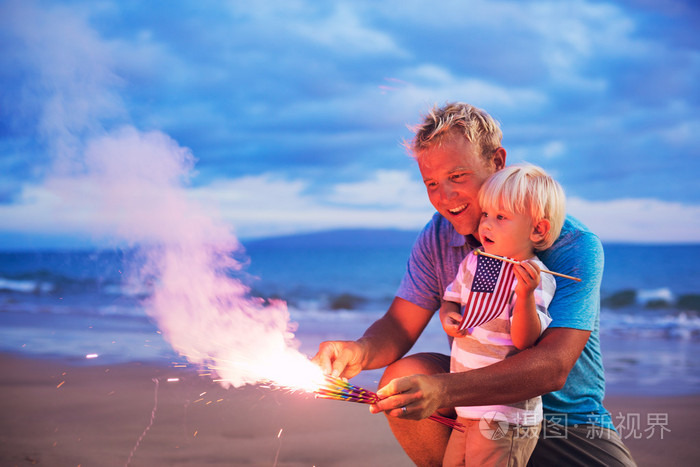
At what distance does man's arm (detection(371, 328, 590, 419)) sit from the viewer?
2301 mm

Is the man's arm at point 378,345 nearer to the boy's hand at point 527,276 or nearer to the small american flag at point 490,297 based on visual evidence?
the small american flag at point 490,297

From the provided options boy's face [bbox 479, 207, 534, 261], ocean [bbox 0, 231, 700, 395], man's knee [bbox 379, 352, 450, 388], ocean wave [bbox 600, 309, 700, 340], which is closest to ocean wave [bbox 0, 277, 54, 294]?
ocean [bbox 0, 231, 700, 395]

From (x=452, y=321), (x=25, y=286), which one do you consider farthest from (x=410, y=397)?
(x=25, y=286)

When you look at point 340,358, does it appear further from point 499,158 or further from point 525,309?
point 499,158

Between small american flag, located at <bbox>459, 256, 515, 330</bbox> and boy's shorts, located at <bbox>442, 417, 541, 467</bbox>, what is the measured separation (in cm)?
42

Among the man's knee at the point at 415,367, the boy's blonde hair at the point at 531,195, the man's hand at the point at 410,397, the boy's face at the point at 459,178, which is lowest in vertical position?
the man's hand at the point at 410,397

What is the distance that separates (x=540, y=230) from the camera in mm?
2584

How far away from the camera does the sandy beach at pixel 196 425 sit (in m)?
3.80

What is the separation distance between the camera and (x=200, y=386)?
5.39 metres

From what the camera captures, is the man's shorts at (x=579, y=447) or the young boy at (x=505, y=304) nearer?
the young boy at (x=505, y=304)

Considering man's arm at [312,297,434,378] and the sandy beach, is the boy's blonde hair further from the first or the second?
the sandy beach

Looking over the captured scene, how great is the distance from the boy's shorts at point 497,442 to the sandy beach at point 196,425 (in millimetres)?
1413

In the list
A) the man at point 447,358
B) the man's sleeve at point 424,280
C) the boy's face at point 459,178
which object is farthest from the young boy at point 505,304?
the man's sleeve at point 424,280

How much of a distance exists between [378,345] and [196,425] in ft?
6.15
